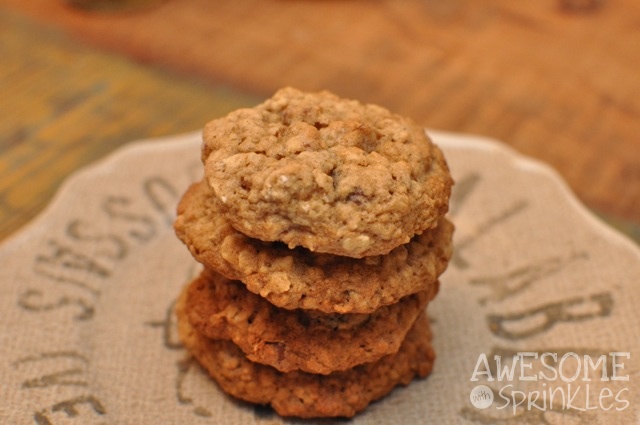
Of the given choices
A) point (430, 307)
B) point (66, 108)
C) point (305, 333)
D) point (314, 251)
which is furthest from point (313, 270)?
point (66, 108)

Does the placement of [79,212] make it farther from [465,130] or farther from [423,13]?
[423,13]

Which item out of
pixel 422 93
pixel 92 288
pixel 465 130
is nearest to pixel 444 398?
pixel 92 288

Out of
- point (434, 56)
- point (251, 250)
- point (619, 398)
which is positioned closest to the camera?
point (251, 250)

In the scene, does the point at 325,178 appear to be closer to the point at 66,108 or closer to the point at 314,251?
the point at 314,251

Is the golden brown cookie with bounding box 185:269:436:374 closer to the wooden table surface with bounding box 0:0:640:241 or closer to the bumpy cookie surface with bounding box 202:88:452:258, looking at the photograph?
the bumpy cookie surface with bounding box 202:88:452:258

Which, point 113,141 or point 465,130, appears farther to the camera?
point 465,130

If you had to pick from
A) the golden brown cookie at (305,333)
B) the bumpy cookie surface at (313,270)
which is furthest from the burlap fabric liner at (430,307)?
the bumpy cookie surface at (313,270)

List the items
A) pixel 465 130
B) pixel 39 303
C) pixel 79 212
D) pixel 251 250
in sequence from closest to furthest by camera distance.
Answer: pixel 251 250, pixel 39 303, pixel 79 212, pixel 465 130

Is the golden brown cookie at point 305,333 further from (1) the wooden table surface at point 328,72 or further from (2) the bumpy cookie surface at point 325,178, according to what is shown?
(1) the wooden table surface at point 328,72
